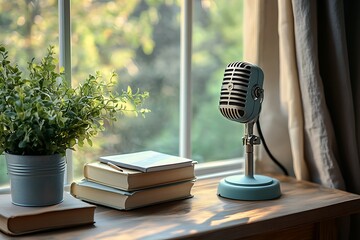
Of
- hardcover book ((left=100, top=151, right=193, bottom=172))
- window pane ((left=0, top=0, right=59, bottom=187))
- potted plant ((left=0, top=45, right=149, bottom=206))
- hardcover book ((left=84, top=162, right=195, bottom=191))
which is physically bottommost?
hardcover book ((left=84, top=162, right=195, bottom=191))

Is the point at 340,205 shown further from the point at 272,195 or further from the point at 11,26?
the point at 11,26

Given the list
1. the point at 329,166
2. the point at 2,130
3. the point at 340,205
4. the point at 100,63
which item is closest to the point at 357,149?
the point at 329,166

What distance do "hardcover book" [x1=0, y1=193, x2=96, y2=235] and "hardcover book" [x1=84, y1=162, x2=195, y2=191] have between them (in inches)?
5.1

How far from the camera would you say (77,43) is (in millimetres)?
1617

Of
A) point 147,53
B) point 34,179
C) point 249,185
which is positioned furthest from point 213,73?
point 34,179

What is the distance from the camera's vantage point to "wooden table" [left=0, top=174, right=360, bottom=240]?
121 cm

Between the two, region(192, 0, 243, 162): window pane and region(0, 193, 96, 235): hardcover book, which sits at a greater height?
region(192, 0, 243, 162): window pane

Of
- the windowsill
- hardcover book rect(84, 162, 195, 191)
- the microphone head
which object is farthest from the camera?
the windowsill

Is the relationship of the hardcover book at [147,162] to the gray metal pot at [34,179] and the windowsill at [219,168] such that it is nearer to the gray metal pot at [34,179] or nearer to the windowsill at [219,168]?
the gray metal pot at [34,179]

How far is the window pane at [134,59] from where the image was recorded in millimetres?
1655

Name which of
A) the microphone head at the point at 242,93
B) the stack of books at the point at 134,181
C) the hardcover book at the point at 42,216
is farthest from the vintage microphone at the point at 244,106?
the hardcover book at the point at 42,216

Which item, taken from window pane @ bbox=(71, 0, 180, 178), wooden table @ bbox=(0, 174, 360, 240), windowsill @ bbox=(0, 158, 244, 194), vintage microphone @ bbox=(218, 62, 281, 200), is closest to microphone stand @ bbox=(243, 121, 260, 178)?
vintage microphone @ bbox=(218, 62, 281, 200)

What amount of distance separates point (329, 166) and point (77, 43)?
0.77 m

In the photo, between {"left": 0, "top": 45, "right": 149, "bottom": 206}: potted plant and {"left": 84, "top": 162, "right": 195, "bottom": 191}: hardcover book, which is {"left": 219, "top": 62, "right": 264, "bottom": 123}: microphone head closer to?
{"left": 84, "top": 162, "right": 195, "bottom": 191}: hardcover book
